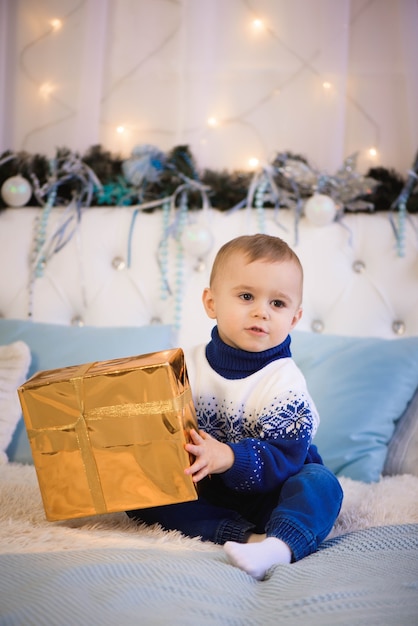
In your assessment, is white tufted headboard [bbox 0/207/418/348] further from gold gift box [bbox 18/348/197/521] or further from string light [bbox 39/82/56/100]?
gold gift box [bbox 18/348/197/521]

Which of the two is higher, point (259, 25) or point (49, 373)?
point (259, 25)

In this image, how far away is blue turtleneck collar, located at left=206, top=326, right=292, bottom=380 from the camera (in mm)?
1128

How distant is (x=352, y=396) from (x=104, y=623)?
3.21 ft

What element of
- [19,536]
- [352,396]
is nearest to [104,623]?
[19,536]

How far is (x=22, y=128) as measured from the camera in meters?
2.15

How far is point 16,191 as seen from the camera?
6.31 feet

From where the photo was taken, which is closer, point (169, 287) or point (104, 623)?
point (104, 623)

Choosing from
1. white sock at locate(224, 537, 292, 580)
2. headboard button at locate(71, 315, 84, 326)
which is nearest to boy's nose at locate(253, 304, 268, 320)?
white sock at locate(224, 537, 292, 580)

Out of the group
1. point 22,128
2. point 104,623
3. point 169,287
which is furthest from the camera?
point 22,128

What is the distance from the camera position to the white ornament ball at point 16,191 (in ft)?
6.31

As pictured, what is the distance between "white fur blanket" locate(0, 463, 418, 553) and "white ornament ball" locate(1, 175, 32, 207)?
33.4 inches

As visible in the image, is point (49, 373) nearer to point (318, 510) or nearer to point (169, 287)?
point (318, 510)

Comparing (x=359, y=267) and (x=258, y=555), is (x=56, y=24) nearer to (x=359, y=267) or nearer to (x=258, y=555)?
(x=359, y=267)

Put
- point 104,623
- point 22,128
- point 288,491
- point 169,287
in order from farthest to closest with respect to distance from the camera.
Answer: point 22,128 < point 169,287 < point 288,491 < point 104,623
